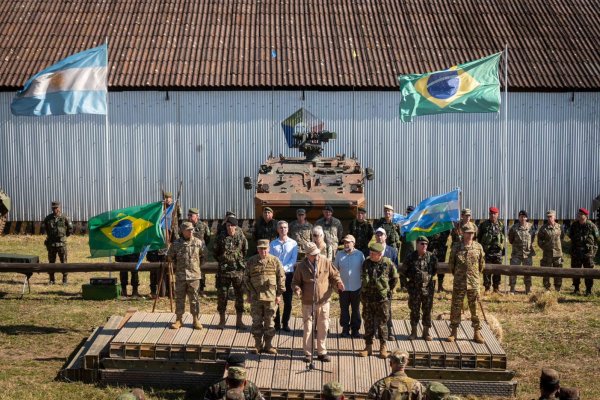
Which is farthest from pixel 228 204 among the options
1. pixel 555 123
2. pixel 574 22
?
pixel 574 22

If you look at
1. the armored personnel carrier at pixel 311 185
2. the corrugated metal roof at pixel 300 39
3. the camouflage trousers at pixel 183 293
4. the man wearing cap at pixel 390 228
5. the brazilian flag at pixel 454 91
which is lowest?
the camouflage trousers at pixel 183 293

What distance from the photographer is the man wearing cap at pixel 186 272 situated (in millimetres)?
15086

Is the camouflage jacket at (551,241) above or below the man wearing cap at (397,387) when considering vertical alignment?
above

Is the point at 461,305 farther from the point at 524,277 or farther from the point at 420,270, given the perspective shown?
the point at 524,277

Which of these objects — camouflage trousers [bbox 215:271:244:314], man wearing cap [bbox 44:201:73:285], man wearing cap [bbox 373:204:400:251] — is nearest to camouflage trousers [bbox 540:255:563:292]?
man wearing cap [bbox 373:204:400:251]

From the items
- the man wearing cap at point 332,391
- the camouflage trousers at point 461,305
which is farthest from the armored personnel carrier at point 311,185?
the man wearing cap at point 332,391

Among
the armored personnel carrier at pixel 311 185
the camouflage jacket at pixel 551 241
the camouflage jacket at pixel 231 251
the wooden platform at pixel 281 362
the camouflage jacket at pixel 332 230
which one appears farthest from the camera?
the armored personnel carrier at pixel 311 185

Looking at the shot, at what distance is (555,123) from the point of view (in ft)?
94.1

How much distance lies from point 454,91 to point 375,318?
6648mm

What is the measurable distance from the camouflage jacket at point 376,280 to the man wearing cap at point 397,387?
137 inches

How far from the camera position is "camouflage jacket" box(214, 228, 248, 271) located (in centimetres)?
1570

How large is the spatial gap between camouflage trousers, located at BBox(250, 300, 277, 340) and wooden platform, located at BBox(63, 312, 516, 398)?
312mm

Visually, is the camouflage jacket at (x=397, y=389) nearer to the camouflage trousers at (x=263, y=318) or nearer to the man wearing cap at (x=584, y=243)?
the camouflage trousers at (x=263, y=318)

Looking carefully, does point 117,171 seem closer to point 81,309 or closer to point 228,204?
point 228,204
